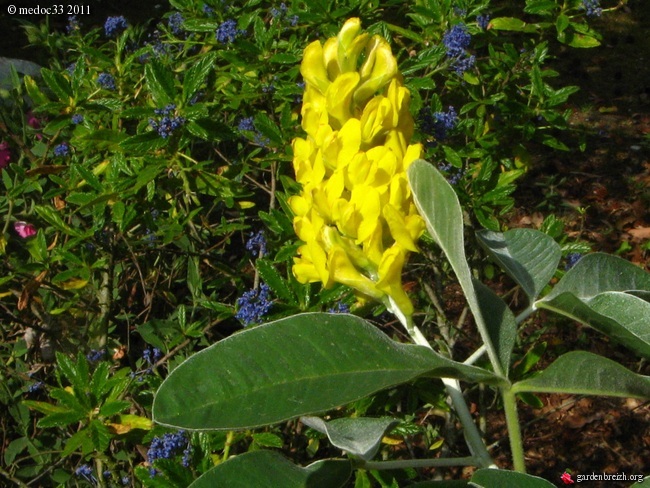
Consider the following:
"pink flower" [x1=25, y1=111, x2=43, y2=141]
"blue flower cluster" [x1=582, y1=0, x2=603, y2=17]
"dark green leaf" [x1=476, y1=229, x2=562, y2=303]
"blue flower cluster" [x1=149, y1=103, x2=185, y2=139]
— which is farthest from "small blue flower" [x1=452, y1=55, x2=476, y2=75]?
"pink flower" [x1=25, y1=111, x2=43, y2=141]

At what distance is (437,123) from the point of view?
1.79m

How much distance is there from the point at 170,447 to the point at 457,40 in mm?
1117

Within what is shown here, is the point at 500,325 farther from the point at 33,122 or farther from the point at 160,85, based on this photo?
the point at 33,122

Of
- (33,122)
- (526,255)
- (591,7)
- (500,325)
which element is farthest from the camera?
(33,122)

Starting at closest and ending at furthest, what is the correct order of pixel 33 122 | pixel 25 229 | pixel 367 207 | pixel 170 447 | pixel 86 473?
1. pixel 367 207
2. pixel 170 447
3. pixel 86 473
4. pixel 25 229
5. pixel 33 122

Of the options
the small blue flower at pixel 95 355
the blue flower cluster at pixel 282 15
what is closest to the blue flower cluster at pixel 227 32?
the blue flower cluster at pixel 282 15

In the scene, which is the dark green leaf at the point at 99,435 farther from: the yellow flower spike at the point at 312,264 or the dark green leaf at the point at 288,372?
the dark green leaf at the point at 288,372

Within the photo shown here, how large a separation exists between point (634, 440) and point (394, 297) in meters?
2.24

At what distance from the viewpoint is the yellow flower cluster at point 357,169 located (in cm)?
86

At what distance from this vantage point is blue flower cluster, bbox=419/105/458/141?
1.79 metres

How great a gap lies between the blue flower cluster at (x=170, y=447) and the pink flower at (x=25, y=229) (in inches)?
41.4

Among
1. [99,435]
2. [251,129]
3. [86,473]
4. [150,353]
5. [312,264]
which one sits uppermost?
[312,264]

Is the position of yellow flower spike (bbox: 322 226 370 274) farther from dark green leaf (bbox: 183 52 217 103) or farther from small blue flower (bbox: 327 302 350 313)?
dark green leaf (bbox: 183 52 217 103)

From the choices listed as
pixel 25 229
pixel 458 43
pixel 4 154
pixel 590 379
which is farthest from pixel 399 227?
pixel 4 154
